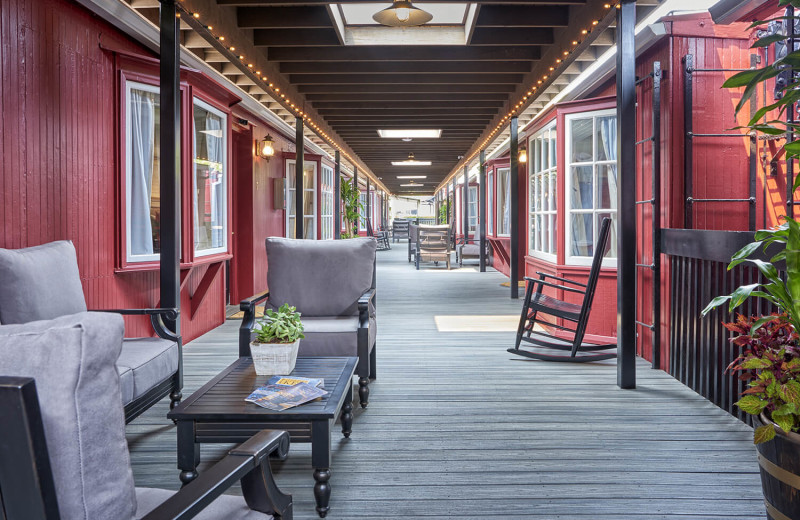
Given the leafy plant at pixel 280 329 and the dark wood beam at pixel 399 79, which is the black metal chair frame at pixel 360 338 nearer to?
the leafy plant at pixel 280 329

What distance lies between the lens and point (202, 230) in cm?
567

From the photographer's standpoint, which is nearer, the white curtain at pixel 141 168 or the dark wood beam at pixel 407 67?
the white curtain at pixel 141 168

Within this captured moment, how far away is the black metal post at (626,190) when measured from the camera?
12.2 feet

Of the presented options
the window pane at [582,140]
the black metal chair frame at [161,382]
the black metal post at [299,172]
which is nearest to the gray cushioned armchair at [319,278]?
the black metal chair frame at [161,382]

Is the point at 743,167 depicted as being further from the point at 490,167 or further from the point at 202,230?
the point at 490,167

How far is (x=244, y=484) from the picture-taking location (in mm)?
1319

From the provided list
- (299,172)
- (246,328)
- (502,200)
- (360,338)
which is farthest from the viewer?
(502,200)

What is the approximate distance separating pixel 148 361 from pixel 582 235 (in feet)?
13.7

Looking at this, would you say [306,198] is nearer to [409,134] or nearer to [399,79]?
[409,134]

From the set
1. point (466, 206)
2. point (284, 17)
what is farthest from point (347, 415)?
point (466, 206)

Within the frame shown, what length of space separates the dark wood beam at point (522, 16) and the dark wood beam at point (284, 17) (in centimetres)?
124

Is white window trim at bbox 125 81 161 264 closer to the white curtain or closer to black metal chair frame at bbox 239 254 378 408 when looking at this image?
the white curtain

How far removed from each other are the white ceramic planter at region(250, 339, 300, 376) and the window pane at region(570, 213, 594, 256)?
376 cm

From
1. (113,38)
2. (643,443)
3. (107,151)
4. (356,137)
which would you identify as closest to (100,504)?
(643,443)
